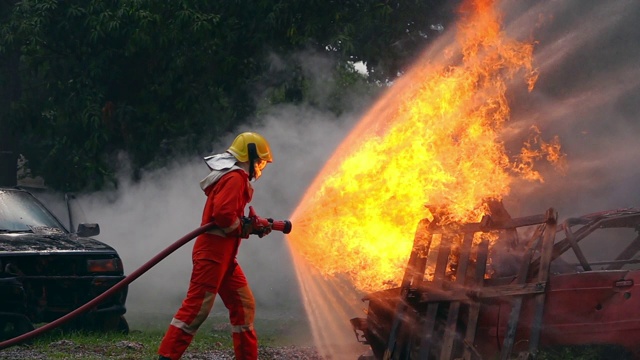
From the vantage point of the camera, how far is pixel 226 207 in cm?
745

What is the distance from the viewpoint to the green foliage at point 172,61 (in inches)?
589

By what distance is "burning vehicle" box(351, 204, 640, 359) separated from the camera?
757 centimetres

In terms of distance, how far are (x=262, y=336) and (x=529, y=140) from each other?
4.52 meters

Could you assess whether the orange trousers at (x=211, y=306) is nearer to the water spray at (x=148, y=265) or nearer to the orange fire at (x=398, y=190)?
the water spray at (x=148, y=265)

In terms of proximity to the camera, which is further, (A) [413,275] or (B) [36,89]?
(B) [36,89]

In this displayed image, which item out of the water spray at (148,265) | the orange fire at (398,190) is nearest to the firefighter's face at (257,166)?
the water spray at (148,265)

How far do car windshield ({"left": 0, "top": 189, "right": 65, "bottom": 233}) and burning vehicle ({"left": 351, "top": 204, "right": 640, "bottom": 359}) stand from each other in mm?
4331

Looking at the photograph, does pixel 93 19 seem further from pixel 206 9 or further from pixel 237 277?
pixel 237 277

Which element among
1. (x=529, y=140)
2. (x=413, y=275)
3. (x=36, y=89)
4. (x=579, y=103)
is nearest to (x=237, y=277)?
(x=413, y=275)

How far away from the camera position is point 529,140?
13109mm

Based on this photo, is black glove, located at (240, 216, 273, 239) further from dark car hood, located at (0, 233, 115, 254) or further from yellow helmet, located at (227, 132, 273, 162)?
dark car hood, located at (0, 233, 115, 254)

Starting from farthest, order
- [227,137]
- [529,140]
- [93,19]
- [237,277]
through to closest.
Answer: [227,137] → [93,19] → [529,140] → [237,277]

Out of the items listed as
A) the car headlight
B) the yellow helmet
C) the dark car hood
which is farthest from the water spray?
the car headlight

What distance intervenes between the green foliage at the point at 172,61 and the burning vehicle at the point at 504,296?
6695mm
